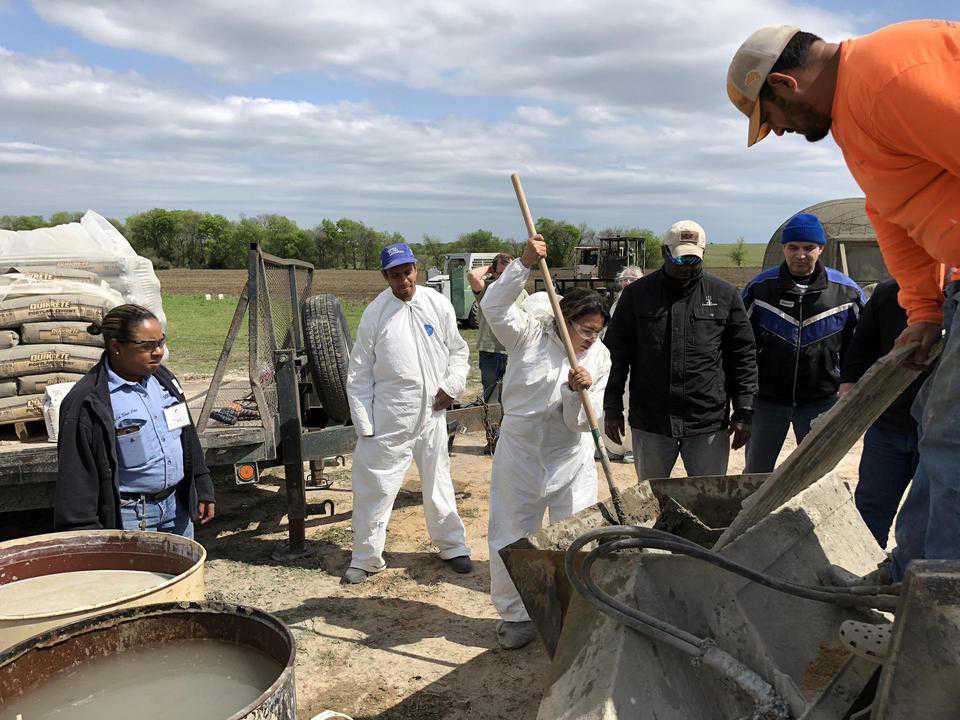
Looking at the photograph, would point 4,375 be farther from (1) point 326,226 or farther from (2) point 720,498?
(1) point 326,226

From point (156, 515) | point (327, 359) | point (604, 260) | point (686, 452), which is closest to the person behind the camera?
point (156, 515)

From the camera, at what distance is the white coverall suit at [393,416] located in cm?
495

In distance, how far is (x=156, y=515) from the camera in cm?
329

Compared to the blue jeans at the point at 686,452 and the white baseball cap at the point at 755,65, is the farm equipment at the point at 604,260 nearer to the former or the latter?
the blue jeans at the point at 686,452

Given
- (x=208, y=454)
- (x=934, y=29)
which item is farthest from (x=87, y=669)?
(x=208, y=454)

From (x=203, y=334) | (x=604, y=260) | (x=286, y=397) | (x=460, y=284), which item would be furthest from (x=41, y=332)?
(x=604, y=260)

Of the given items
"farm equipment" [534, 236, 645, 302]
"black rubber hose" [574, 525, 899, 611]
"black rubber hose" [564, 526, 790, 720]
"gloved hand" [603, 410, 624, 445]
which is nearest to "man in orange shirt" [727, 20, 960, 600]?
"black rubber hose" [574, 525, 899, 611]

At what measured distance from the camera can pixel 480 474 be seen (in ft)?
23.8

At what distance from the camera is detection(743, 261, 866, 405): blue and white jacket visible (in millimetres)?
4555

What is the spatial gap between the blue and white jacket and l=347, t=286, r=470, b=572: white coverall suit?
2.02 metres

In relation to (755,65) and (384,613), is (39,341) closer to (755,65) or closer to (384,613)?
(384,613)

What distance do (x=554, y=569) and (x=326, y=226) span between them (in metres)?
72.2

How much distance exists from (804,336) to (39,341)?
462 cm

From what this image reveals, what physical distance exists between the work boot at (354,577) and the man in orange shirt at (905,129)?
11.4ft
